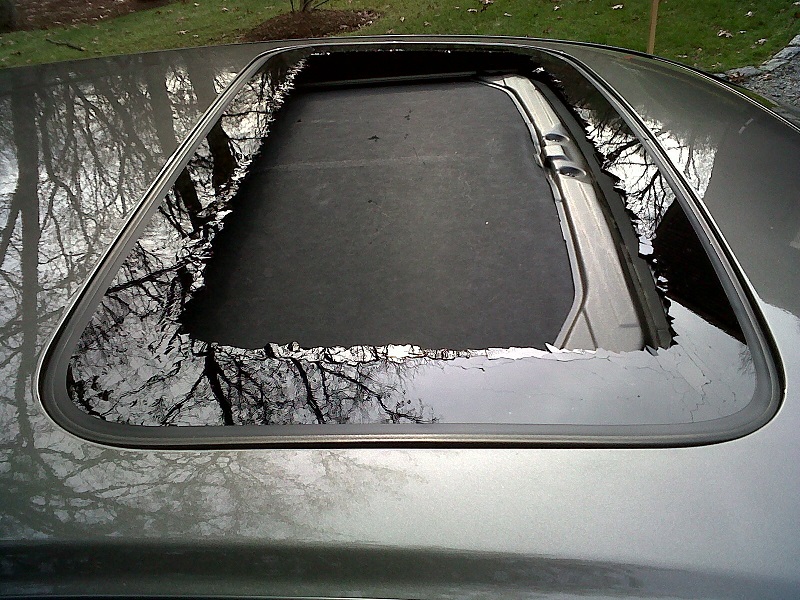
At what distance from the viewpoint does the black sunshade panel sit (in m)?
1.20

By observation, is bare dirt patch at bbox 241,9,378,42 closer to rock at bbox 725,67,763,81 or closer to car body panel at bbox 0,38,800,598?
rock at bbox 725,67,763,81

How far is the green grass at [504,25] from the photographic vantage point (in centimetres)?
623

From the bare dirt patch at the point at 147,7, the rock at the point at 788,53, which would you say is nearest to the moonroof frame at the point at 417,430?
the rock at the point at 788,53

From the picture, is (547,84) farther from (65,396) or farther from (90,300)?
(65,396)

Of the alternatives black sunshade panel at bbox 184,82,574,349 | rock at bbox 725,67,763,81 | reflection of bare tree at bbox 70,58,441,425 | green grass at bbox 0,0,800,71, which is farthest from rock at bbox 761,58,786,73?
reflection of bare tree at bbox 70,58,441,425

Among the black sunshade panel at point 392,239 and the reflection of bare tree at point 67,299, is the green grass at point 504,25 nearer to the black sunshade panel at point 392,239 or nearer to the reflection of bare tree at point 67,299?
the black sunshade panel at point 392,239

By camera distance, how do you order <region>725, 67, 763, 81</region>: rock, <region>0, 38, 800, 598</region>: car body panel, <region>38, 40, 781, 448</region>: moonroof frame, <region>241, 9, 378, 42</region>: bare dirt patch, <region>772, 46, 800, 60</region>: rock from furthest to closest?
<region>241, 9, 378, 42</region>: bare dirt patch → <region>772, 46, 800, 60</region>: rock → <region>725, 67, 763, 81</region>: rock → <region>38, 40, 781, 448</region>: moonroof frame → <region>0, 38, 800, 598</region>: car body panel

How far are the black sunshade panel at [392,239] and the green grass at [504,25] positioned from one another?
4.92 metres

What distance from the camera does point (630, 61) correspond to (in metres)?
2.33

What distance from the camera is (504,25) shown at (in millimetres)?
7219

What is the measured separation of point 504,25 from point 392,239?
6602mm

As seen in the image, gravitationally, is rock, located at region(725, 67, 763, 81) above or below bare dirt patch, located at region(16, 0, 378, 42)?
below

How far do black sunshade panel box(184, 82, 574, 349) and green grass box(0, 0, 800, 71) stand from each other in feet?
16.1

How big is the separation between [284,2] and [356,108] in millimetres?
7870
